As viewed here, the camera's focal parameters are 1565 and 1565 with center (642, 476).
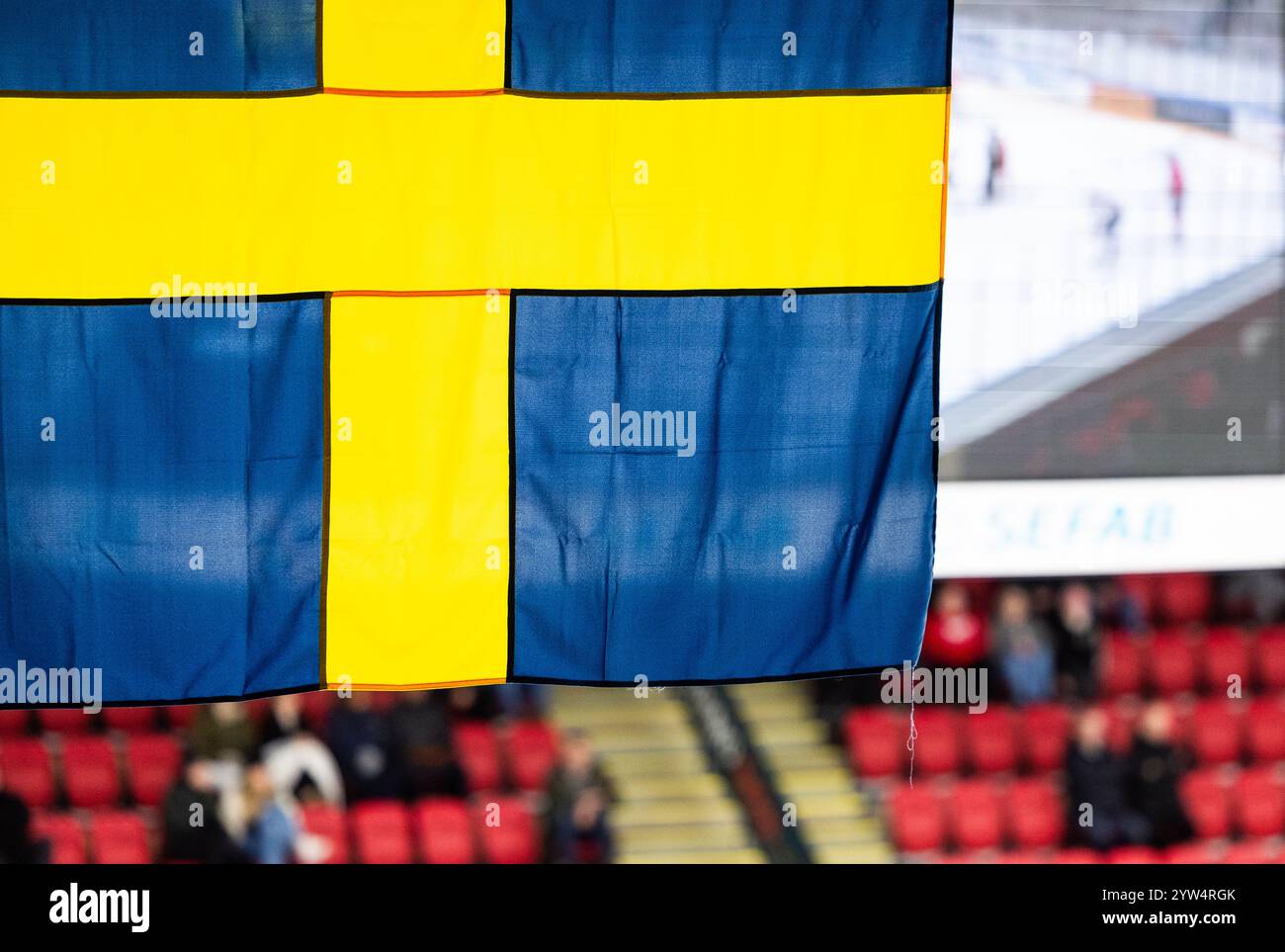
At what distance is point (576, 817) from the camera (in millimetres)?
7043

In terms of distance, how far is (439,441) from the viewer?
15.7 ft

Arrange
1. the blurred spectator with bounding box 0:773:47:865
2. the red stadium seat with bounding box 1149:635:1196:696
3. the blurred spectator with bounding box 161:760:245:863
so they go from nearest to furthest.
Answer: the blurred spectator with bounding box 0:773:47:865 → the blurred spectator with bounding box 161:760:245:863 → the red stadium seat with bounding box 1149:635:1196:696

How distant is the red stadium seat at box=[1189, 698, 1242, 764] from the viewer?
8.49 metres

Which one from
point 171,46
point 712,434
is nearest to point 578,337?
point 712,434

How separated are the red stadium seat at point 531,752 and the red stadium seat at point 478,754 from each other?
→ 83mm

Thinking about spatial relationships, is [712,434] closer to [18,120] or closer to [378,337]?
[378,337]

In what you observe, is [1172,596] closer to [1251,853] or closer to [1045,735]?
[1045,735]

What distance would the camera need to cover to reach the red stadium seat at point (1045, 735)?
26.9ft

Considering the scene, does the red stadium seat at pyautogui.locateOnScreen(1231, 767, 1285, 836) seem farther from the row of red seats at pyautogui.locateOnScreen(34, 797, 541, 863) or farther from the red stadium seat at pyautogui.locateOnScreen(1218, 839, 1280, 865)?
the row of red seats at pyautogui.locateOnScreen(34, 797, 541, 863)

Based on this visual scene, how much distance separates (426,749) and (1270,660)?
4.88 meters

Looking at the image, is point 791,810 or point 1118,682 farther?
point 1118,682

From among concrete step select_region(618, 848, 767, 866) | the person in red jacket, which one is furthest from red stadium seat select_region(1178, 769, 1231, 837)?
the person in red jacket

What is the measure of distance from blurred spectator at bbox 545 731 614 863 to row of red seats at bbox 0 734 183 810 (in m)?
Result: 1.76
